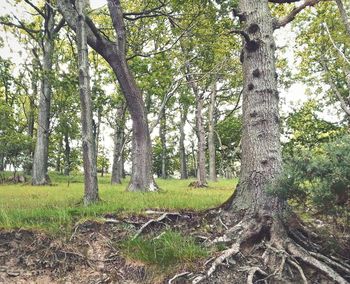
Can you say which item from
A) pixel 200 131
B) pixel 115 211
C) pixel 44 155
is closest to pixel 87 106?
pixel 115 211

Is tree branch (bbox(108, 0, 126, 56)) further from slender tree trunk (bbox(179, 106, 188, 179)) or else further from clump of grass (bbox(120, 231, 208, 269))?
slender tree trunk (bbox(179, 106, 188, 179))

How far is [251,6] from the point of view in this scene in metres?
6.26

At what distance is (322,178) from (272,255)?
1.35 metres

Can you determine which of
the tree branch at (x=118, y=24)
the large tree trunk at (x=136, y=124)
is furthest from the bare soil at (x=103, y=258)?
the tree branch at (x=118, y=24)

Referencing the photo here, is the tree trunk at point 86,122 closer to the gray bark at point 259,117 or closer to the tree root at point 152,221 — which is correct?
the tree root at point 152,221

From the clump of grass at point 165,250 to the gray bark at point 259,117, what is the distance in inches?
46.6

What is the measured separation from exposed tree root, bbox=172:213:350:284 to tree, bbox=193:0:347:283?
0.04ft

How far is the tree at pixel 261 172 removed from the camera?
478cm

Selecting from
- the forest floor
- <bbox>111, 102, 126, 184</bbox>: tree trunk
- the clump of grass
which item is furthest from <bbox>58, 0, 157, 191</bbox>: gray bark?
<bbox>111, 102, 126, 184</bbox>: tree trunk

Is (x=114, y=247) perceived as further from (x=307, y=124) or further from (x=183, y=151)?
(x=183, y=151)

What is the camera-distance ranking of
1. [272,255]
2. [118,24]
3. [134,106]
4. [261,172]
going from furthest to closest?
[134,106] → [118,24] → [261,172] → [272,255]

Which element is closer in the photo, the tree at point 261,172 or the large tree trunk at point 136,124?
the tree at point 261,172

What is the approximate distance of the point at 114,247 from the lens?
5.36m

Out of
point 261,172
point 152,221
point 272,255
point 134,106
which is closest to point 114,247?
point 152,221
